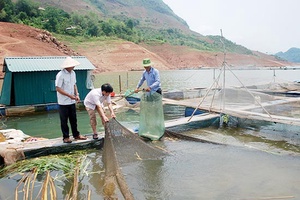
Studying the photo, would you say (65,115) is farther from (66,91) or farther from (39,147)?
(39,147)

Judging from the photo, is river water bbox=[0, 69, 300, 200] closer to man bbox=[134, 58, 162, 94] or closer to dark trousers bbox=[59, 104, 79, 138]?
dark trousers bbox=[59, 104, 79, 138]

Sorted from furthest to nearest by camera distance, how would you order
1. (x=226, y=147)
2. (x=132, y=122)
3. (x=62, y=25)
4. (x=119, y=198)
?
(x=62, y=25)
(x=132, y=122)
(x=226, y=147)
(x=119, y=198)

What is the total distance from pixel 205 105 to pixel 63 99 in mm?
4985

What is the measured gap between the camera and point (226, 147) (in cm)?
674

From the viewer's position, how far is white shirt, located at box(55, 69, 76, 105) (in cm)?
572

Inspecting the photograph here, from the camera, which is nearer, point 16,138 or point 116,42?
point 16,138

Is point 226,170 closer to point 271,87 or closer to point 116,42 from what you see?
point 271,87

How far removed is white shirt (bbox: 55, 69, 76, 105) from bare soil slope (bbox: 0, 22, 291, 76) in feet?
96.0

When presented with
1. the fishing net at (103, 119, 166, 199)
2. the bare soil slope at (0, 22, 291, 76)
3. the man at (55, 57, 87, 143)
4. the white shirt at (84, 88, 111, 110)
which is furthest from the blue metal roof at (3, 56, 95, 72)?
the bare soil slope at (0, 22, 291, 76)

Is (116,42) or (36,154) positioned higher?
(116,42)

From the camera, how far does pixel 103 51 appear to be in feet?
165

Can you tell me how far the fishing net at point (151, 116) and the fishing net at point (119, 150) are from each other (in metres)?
1.08

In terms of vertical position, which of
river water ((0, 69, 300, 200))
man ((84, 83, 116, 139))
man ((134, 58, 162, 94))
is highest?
man ((134, 58, 162, 94))

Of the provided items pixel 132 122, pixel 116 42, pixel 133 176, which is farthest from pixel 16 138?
pixel 116 42
